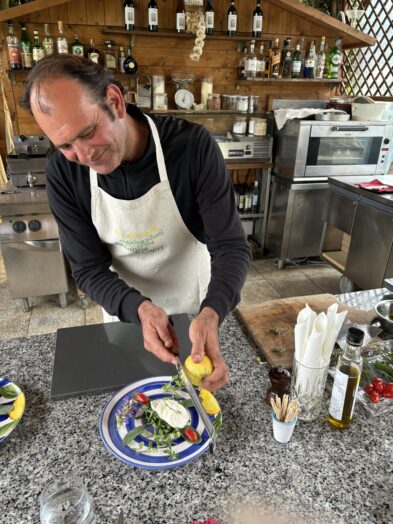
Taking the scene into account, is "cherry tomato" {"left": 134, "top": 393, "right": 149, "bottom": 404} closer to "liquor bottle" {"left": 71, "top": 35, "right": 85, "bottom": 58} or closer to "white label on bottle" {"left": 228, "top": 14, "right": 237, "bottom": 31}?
"liquor bottle" {"left": 71, "top": 35, "right": 85, "bottom": 58}

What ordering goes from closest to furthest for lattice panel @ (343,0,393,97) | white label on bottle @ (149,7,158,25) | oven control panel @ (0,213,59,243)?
oven control panel @ (0,213,59,243)
white label on bottle @ (149,7,158,25)
lattice panel @ (343,0,393,97)

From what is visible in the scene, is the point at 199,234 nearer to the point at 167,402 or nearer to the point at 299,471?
the point at 167,402

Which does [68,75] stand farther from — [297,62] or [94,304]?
[297,62]

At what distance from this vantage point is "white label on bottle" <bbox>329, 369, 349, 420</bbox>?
2.55ft

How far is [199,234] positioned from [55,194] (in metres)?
0.47

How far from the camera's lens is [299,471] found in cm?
72

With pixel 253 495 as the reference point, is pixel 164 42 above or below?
above

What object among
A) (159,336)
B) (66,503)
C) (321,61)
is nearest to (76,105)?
(159,336)

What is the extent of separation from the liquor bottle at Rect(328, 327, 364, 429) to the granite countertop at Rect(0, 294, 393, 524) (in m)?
0.04

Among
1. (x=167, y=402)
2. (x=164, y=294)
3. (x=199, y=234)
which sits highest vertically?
(x=199, y=234)

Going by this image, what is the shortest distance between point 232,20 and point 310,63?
30.5 inches

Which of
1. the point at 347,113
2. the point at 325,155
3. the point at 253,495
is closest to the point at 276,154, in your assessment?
the point at 325,155

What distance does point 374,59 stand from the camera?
13.4ft

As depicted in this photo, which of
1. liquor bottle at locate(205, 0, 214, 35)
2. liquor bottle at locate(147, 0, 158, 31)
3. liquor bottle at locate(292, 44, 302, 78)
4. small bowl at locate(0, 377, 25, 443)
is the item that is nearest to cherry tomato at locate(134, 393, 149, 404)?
small bowl at locate(0, 377, 25, 443)
